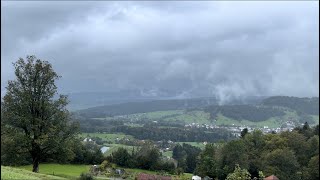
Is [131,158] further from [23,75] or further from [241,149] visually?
[23,75]

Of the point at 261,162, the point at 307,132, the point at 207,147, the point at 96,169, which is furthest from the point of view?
the point at 307,132

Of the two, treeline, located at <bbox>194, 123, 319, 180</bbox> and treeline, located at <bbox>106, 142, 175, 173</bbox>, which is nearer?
treeline, located at <bbox>194, 123, 319, 180</bbox>

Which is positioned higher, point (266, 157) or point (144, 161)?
point (266, 157)

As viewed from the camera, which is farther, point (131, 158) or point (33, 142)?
point (131, 158)

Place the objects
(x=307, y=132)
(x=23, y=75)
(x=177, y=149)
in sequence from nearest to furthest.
→ 1. (x=23, y=75)
2. (x=307, y=132)
3. (x=177, y=149)

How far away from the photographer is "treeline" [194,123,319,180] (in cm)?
7206

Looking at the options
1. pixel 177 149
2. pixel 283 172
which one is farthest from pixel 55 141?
pixel 177 149

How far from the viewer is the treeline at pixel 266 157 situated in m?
72.1

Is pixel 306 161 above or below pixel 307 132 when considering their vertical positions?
below

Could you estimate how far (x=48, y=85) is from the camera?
38.9 m

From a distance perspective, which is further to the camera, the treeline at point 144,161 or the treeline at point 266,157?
the treeline at point 144,161

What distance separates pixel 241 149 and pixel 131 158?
27708 mm

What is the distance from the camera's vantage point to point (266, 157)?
7475 centimetres

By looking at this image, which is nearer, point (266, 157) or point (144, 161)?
point (266, 157)
